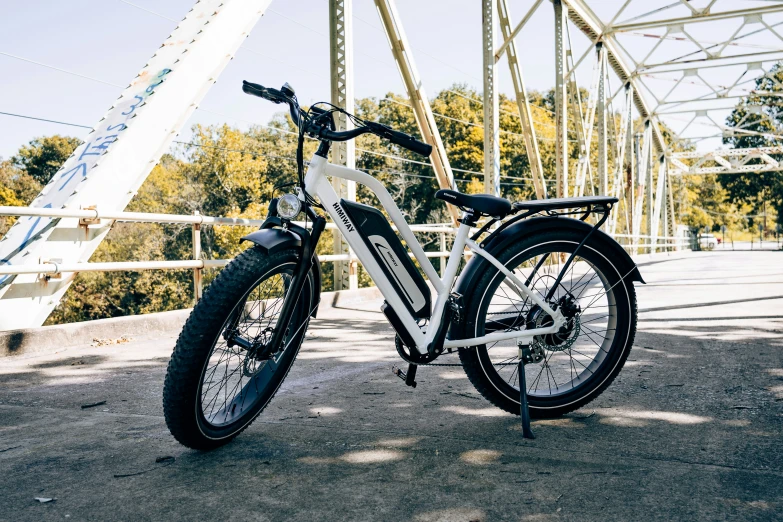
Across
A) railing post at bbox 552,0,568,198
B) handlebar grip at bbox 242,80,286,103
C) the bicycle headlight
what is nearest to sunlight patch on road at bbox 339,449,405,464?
the bicycle headlight

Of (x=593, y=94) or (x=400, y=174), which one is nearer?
(x=593, y=94)

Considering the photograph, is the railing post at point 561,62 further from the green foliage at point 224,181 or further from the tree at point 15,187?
the tree at point 15,187

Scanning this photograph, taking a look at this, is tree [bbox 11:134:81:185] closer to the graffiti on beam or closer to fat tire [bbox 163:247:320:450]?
the graffiti on beam

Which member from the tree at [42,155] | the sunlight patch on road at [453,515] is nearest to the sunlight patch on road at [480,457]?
the sunlight patch on road at [453,515]

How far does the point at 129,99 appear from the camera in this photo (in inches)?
213

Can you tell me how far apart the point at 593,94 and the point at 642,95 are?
9.19 m

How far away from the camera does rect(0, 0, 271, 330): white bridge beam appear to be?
4.64 meters

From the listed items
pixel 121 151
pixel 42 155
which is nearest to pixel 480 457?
pixel 121 151

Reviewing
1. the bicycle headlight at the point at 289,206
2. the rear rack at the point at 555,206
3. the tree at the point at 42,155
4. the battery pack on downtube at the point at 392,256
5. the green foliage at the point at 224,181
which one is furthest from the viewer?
the tree at the point at 42,155

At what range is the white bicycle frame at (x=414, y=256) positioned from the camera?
8.41 feet

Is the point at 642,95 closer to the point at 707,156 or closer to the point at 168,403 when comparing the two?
the point at 707,156

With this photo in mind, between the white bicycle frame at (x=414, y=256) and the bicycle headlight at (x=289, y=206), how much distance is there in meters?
0.10

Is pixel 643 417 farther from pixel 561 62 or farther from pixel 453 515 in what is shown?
pixel 561 62

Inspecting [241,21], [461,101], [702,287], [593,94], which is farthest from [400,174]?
[241,21]
